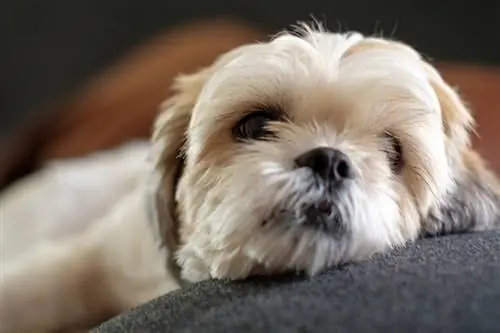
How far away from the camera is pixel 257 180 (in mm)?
1043

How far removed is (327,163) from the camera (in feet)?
→ 3.38

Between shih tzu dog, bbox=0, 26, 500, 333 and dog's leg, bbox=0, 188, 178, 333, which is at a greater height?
shih tzu dog, bbox=0, 26, 500, 333

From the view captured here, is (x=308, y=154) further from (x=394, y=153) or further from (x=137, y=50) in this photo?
(x=137, y=50)

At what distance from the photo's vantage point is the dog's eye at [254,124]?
1186 millimetres

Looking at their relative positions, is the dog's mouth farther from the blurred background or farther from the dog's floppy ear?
the blurred background

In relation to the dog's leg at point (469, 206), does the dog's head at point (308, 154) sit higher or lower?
higher

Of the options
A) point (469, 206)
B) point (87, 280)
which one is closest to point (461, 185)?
point (469, 206)

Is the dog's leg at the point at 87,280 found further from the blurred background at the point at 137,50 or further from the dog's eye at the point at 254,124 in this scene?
the blurred background at the point at 137,50

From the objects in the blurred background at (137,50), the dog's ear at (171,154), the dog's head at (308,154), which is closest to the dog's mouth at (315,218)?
the dog's head at (308,154)

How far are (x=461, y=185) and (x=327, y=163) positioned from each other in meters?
0.31

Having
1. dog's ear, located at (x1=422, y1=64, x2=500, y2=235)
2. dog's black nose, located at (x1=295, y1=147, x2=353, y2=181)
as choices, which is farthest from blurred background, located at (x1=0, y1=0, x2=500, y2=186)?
dog's black nose, located at (x1=295, y1=147, x2=353, y2=181)

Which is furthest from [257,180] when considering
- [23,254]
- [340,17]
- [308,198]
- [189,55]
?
[340,17]

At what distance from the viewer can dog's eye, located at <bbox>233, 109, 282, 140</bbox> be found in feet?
3.89

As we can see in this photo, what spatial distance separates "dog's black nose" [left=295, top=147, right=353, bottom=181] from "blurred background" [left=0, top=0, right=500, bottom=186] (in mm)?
759
